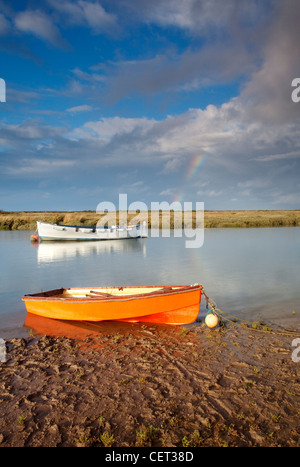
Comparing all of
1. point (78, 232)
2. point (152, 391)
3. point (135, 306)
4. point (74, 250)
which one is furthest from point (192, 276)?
point (78, 232)

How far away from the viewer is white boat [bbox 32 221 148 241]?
42.1m

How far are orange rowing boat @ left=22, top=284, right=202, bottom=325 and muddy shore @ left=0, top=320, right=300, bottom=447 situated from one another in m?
0.89

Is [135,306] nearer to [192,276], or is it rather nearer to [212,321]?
[212,321]

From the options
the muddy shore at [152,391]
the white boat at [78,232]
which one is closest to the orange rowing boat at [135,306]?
the muddy shore at [152,391]

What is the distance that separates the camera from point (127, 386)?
592 centimetres

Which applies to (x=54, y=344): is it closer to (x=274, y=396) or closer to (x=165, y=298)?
(x=165, y=298)

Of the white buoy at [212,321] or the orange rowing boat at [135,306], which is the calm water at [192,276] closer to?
the orange rowing boat at [135,306]

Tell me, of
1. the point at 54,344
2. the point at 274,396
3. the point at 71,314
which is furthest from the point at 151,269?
the point at 274,396

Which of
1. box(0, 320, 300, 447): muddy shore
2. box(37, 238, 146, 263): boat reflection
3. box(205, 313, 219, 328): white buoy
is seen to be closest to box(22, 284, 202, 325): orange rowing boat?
box(205, 313, 219, 328): white buoy

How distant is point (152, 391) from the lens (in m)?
5.70

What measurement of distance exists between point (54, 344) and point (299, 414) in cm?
598

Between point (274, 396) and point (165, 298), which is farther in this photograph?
point (165, 298)

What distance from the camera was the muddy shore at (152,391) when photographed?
4516 mm

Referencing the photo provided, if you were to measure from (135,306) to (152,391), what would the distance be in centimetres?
383
